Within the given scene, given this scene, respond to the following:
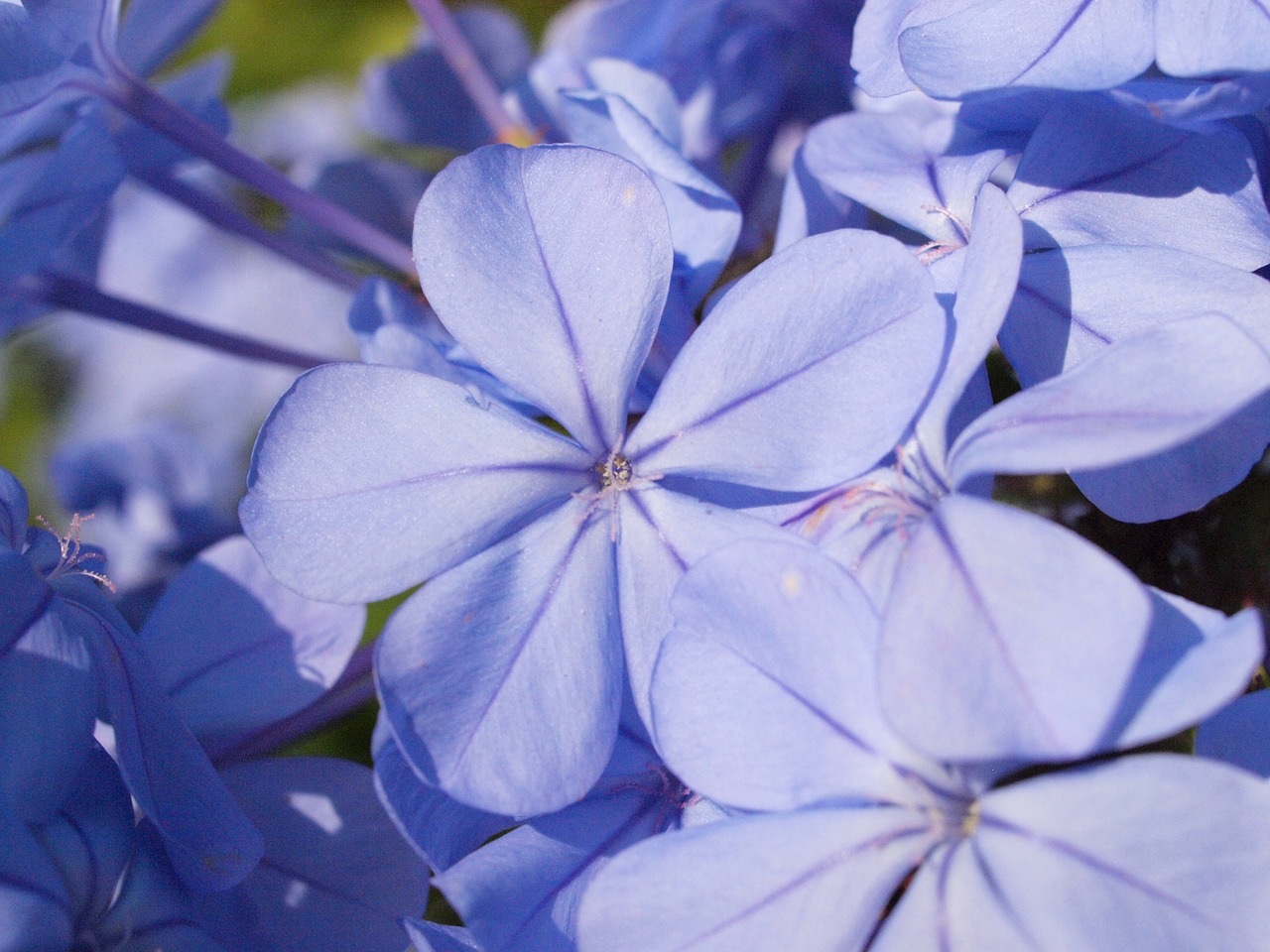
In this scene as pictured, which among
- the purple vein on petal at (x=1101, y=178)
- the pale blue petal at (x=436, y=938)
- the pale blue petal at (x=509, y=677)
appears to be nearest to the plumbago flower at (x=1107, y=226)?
the purple vein on petal at (x=1101, y=178)

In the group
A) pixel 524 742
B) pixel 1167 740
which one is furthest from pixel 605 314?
pixel 1167 740

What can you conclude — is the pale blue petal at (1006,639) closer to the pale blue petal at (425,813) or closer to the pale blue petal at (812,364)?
the pale blue petal at (812,364)

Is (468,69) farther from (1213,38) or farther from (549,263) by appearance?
(1213,38)

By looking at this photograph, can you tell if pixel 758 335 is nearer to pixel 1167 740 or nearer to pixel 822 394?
pixel 822 394

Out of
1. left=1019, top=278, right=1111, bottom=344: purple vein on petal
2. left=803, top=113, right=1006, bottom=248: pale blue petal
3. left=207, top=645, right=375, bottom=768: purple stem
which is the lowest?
left=207, top=645, right=375, bottom=768: purple stem

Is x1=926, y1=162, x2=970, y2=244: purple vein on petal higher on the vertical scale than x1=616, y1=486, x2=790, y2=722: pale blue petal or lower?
higher

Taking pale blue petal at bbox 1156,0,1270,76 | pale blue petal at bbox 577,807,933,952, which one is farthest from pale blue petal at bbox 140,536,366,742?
pale blue petal at bbox 1156,0,1270,76

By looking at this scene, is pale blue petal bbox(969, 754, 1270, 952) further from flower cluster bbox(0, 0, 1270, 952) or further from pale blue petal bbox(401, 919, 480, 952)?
pale blue petal bbox(401, 919, 480, 952)

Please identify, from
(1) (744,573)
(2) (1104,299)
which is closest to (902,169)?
(2) (1104,299)
